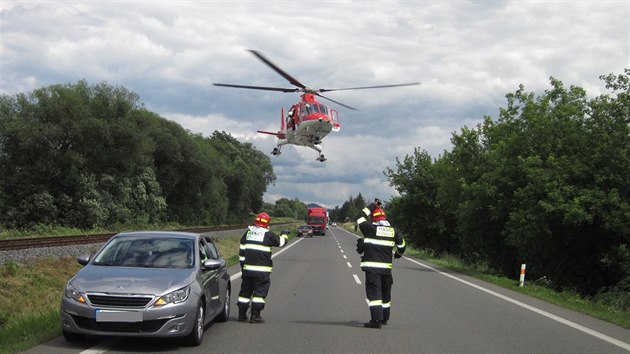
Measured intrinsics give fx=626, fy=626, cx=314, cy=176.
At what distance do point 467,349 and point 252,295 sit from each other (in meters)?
3.40

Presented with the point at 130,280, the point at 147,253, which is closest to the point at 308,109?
the point at 147,253

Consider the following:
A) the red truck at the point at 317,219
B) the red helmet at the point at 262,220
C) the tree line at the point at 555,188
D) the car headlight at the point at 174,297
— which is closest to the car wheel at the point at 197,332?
the car headlight at the point at 174,297

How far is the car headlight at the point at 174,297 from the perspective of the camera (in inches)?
282

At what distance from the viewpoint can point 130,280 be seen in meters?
7.33

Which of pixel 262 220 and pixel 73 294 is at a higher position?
pixel 262 220

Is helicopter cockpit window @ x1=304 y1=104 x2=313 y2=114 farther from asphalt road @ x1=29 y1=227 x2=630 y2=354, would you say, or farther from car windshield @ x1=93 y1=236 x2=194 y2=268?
car windshield @ x1=93 y1=236 x2=194 y2=268

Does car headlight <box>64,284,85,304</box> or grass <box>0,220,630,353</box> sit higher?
car headlight <box>64,284,85,304</box>

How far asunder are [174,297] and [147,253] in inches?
53.5

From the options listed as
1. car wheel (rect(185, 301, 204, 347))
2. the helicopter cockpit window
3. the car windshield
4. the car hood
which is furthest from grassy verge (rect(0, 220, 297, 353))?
the helicopter cockpit window

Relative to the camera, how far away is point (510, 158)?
30.4 m

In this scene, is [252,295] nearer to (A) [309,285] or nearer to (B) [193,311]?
(B) [193,311]

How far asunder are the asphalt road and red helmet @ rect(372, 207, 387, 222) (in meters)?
1.66

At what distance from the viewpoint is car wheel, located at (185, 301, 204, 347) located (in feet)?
24.7

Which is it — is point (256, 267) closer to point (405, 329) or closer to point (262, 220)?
point (262, 220)
